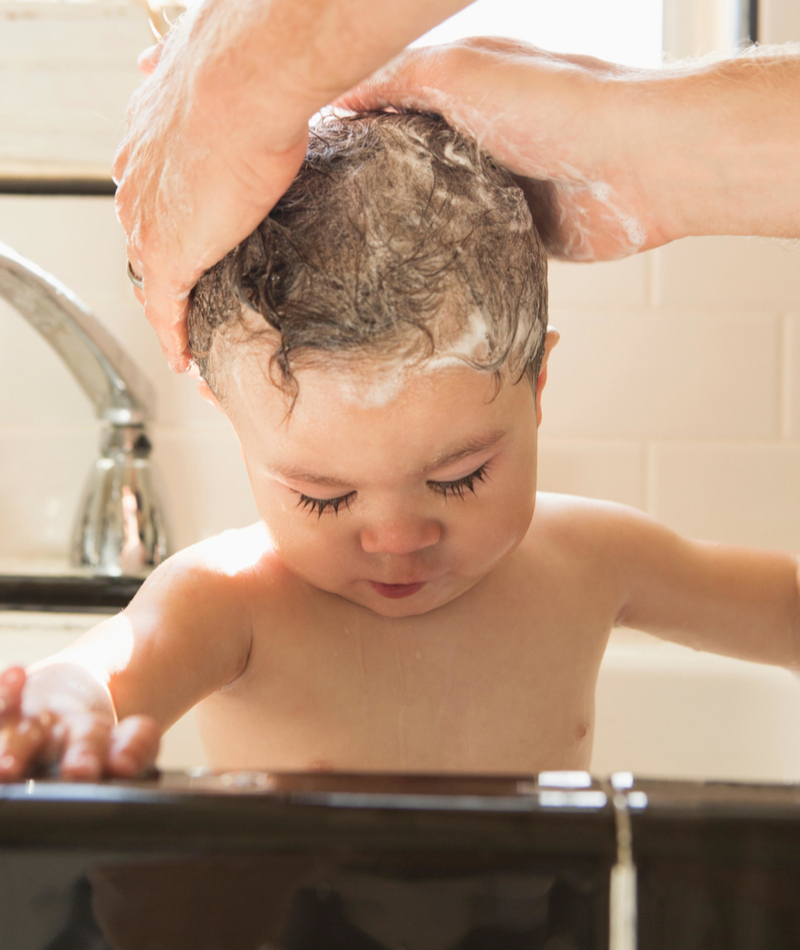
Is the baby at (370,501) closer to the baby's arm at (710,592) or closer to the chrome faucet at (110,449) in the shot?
the baby's arm at (710,592)

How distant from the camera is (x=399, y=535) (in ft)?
1.91

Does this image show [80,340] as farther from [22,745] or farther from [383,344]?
[22,745]

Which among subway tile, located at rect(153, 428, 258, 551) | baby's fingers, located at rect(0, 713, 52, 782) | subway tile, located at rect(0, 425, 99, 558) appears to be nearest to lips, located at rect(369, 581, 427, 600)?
baby's fingers, located at rect(0, 713, 52, 782)

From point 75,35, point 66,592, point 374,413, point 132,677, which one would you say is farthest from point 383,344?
point 75,35

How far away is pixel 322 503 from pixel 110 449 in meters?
0.51

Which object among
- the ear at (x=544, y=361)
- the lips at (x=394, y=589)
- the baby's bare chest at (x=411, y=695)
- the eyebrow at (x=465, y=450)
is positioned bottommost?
the baby's bare chest at (x=411, y=695)

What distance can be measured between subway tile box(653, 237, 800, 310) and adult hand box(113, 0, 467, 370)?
0.76 metres

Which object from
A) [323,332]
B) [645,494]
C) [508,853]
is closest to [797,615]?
[645,494]

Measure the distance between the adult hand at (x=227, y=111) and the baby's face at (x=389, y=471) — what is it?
0.34 feet

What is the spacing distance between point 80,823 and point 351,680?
0.46m

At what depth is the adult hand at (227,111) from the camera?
0.40m

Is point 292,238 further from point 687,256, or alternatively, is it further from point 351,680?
point 687,256

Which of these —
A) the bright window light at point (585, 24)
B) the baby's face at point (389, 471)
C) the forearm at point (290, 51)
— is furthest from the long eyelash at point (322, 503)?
the bright window light at point (585, 24)

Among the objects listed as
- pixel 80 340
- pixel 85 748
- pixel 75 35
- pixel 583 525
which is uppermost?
pixel 75 35
